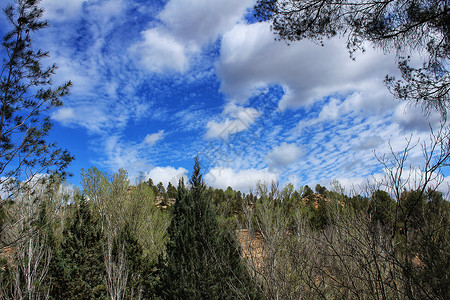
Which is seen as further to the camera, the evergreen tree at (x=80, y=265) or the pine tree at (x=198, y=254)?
the evergreen tree at (x=80, y=265)

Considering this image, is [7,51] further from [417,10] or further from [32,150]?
[417,10]

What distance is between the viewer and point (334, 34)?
209 inches

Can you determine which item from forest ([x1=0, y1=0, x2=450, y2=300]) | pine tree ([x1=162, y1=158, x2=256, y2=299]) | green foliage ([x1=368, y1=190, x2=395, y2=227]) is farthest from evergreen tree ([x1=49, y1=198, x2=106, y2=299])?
green foliage ([x1=368, y1=190, x2=395, y2=227])

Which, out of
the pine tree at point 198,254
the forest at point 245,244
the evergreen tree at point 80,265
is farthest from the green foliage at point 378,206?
the evergreen tree at point 80,265

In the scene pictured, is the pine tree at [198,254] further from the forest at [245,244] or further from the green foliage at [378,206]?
the green foliage at [378,206]

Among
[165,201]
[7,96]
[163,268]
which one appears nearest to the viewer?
[7,96]

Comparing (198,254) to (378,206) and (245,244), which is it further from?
(378,206)

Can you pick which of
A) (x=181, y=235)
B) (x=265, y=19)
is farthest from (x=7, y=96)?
(x=181, y=235)

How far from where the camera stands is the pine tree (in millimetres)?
7988

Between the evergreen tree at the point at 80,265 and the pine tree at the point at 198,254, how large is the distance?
144 inches

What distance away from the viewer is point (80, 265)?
10547 millimetres

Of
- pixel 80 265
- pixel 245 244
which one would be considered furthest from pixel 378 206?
pixel 80 265

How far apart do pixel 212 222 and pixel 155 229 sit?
1202 centimetres

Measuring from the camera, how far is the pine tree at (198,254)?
26.2 ft
